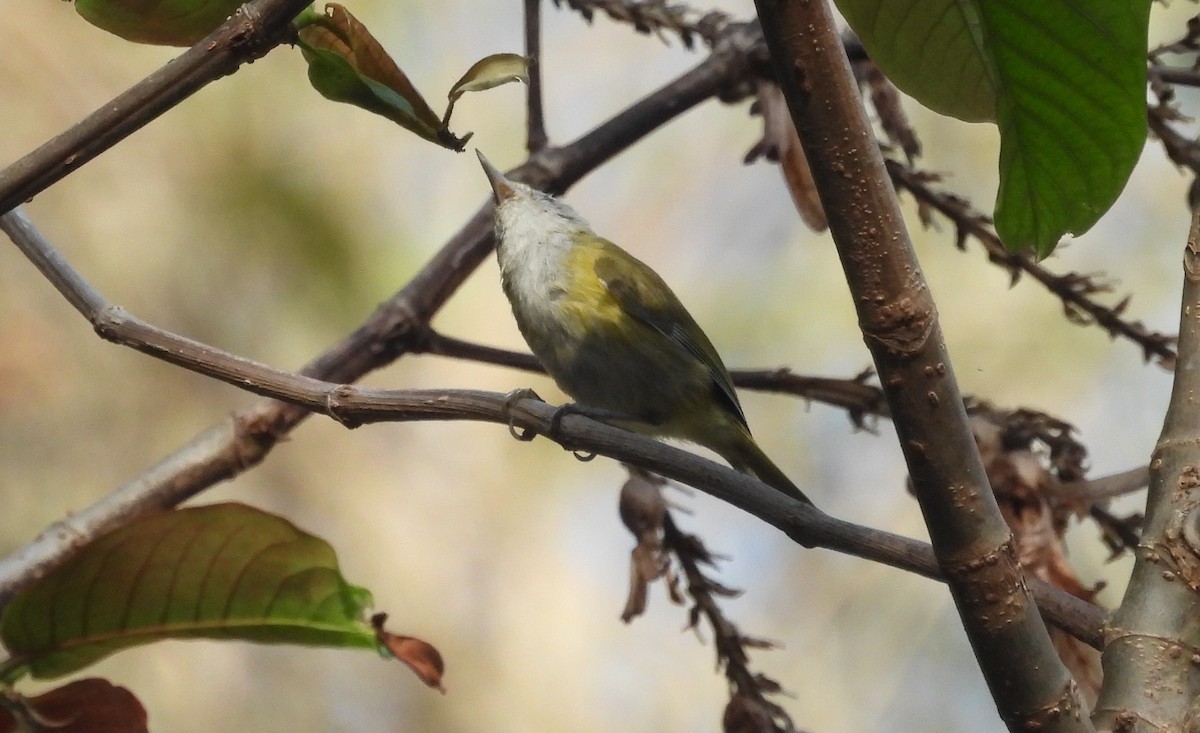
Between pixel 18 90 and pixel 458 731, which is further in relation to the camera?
pixel 458 731

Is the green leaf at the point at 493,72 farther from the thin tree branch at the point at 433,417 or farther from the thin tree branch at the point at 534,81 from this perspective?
the thin tree branch at the point at 534,81

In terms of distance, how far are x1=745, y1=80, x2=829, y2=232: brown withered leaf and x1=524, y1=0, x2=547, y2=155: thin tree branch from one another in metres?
0.31

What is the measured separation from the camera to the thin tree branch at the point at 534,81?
4.85ft

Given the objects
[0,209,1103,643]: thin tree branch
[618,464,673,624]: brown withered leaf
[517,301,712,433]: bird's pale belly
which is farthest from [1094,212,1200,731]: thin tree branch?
[517,301,712,433]: bird's pale belly

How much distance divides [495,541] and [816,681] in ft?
4.28

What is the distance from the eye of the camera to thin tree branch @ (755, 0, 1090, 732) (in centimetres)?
69

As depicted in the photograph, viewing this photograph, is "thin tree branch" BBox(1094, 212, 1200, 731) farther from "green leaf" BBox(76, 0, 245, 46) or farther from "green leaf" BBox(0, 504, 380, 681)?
"green leaf" BBox(76, 0, 245, 46)

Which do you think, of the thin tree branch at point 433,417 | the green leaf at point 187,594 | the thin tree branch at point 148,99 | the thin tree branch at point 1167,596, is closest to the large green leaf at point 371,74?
the thin tree branch at point 148,99

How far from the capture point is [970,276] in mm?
4133

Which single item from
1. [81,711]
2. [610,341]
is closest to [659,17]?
[610,341]

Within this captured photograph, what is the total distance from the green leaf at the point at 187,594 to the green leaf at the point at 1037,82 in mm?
703

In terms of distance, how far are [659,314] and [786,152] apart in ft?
1.47

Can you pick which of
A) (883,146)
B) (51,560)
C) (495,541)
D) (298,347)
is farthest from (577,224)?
(495,541)

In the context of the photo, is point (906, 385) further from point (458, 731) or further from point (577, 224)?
point (458, 731)
